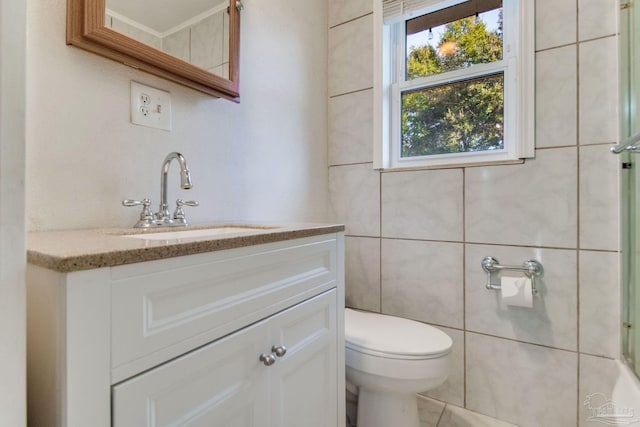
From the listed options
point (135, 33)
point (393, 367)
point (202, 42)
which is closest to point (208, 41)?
point (202, 42)

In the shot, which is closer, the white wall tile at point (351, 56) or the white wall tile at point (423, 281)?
the white wall tile at point (423, 281)

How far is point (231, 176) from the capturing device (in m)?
1.25

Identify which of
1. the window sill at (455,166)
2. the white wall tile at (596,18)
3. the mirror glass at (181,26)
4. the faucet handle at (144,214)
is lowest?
the faucet handle at (144,214)

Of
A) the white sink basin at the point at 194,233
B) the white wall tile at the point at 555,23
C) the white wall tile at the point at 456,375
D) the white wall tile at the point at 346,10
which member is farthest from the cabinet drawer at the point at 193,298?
the white wall tile at the point at 346,10

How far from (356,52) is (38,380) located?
1.76m

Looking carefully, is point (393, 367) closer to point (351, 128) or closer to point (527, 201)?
→ point (527, 201)

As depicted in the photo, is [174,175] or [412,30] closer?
[174,175]

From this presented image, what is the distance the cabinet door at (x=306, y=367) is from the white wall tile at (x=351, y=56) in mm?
1217

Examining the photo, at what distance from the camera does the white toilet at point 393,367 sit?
1079 mm

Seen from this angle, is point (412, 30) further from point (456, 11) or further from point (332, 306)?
point (332, 306)

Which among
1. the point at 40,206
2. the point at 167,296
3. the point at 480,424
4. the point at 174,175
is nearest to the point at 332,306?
the point at 167,296

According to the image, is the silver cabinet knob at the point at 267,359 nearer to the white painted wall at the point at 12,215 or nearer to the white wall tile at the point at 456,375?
the white painted wall at the point at 12,215

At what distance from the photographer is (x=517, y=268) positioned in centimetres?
132

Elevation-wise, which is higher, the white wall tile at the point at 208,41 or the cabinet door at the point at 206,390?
the white wall tile at the point at 208,41
